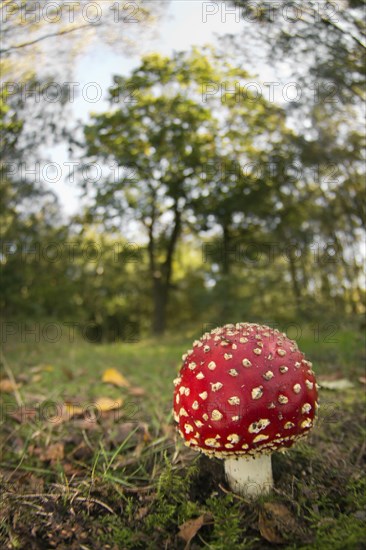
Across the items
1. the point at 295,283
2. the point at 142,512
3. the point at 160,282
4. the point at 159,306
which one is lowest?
the point at 159,306

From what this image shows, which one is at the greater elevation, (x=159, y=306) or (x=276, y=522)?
(x=276, y=522)

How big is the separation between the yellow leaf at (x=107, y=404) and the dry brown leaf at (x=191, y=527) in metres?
1.32

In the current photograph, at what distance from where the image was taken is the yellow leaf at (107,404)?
9.01 ft

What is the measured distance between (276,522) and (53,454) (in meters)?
1.17

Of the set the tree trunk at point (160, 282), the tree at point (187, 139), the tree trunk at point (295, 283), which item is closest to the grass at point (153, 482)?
the tree trunk at point (295, 283)

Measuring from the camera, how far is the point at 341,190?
3254 mm

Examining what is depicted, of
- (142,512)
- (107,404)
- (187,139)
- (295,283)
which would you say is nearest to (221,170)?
(187,139)

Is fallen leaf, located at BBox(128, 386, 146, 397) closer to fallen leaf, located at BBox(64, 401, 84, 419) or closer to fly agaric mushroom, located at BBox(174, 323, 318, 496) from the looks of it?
fallen leaf, located at BBox(64, 401, 84, 419)

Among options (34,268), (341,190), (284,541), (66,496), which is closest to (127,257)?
(34,268)

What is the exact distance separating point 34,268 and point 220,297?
80.5 inches

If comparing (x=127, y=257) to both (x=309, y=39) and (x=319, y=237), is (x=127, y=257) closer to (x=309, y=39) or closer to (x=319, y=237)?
(x=319, y=237)

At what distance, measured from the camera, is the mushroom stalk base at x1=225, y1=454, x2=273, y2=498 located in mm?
1762

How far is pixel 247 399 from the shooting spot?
1.56 m

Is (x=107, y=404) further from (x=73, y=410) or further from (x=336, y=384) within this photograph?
(x=336, y=384)
